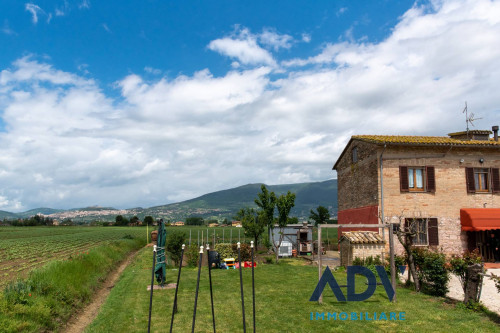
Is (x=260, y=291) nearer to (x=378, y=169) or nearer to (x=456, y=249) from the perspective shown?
(x=378, y=169)

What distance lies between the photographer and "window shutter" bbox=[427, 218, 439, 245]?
20781mm

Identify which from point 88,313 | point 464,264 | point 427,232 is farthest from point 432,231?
point 88,313

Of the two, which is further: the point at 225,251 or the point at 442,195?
the point at 225,251

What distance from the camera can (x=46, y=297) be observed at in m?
10.9

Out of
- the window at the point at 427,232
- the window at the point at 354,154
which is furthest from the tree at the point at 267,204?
the window at the point at 427,232

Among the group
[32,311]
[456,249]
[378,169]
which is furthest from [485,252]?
[32,311]

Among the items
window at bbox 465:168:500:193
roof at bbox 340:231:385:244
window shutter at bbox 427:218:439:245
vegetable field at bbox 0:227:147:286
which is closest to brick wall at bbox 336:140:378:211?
roof at bbox 340:231:385:244

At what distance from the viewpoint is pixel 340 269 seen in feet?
63.7

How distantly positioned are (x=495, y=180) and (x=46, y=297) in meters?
24.5

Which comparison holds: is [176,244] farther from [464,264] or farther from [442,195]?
[464,264]

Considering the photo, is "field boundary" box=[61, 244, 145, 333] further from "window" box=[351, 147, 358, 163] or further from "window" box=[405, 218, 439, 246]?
"window" box=[351, 147, 358, 163]

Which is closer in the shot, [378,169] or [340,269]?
[340,269]

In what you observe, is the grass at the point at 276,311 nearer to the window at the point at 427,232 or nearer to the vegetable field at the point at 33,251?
the vegetable field at the point at 33,251

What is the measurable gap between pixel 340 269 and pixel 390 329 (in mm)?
10447
